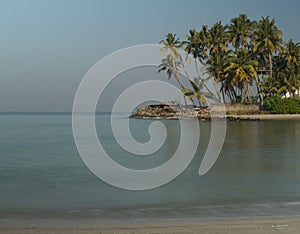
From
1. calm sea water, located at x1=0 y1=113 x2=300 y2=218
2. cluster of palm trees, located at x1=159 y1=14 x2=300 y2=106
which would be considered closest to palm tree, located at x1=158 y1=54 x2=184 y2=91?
Answer: cluster of palm trees, located at x1=159 y1=14 x2=300 y2=106

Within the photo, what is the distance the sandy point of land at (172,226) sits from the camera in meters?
5.65

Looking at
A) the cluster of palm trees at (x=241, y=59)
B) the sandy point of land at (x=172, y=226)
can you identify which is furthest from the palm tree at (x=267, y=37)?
the sandy point of land at (x=172, y=226)

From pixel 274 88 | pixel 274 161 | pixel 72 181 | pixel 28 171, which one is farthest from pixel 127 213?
pixel 274 88

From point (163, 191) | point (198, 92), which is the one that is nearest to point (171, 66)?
point (198, 92)

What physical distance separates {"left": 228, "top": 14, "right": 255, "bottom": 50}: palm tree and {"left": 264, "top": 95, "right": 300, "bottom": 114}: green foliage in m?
8.71

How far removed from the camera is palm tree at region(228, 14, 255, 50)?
55219 mm

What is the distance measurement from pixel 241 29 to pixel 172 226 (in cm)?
5219

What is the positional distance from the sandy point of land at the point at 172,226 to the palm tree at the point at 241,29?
5124 cm

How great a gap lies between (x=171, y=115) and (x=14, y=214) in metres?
56.4

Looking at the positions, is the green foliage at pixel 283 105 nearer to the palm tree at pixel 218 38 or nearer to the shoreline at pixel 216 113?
the shoreline at pixel 216 113

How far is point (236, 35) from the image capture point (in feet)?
183

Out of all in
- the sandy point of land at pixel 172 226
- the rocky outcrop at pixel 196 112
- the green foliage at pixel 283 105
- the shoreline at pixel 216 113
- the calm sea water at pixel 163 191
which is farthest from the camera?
the rocky outcrop at pixel 196 112

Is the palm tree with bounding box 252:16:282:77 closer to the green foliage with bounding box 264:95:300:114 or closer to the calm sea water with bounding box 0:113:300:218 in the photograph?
the green foliage with bounding box 264:95:300:114

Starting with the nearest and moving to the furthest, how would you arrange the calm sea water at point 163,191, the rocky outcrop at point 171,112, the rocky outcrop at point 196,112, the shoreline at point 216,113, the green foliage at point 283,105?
1. the calm sea water at point 163,191
2. the shoreline at point 216,113
3. the green foliage at point 283,105
4. the rocky outcrop at point 196,112
5. the rocky outcrop at point 171,112
